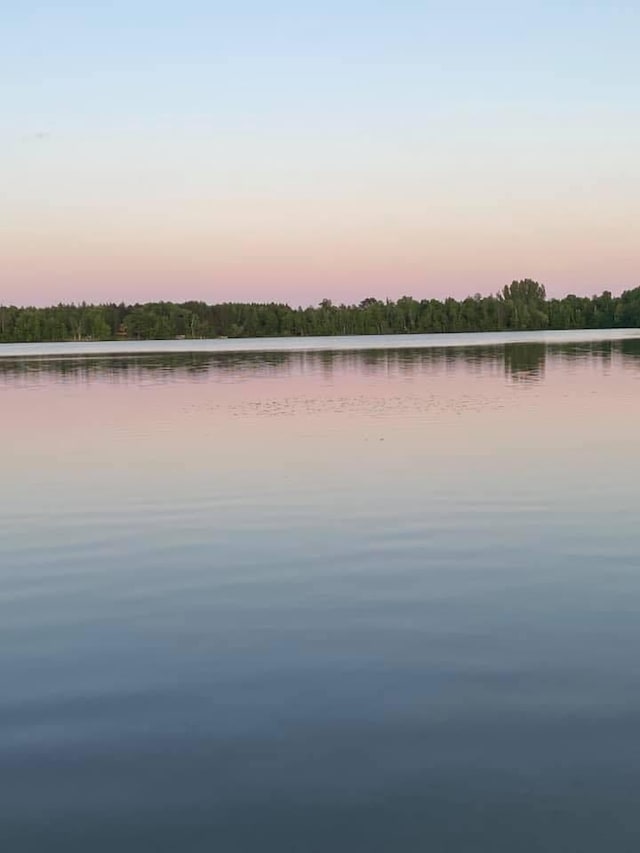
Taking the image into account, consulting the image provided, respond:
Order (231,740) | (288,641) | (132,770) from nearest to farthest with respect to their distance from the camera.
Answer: (132,770)
(231,740)
(288,641)

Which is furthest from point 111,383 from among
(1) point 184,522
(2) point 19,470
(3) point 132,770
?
(3) point 132,770

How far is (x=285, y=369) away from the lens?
71438mm

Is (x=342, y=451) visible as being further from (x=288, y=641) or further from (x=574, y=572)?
(x=288, y=641)

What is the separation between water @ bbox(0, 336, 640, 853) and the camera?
6.38 meters

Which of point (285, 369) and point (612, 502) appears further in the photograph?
point (285, 369)

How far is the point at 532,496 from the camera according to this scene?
57.7 ft

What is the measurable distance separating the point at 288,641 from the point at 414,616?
1.62m

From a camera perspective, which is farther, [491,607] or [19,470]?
[19,470]

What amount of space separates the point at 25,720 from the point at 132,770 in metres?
1.52

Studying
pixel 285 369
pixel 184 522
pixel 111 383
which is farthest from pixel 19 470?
pixel 285 369

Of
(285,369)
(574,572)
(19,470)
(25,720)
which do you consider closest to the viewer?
(25,720)

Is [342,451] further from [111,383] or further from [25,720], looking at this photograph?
[111,383]

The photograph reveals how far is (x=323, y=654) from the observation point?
30.9 feet

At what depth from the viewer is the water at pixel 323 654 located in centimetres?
638
